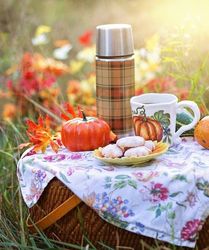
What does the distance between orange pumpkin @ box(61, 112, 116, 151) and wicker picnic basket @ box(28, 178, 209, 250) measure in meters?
0.17

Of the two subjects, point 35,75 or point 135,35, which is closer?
point 35,75

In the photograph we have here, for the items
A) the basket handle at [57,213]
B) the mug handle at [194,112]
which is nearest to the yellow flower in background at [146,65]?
the mug handle at [194,112]

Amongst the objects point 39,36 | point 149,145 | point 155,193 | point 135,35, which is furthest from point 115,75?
point 135,35

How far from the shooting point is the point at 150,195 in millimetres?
1790

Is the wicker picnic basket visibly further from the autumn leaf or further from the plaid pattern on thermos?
the plaid pattern on thermos

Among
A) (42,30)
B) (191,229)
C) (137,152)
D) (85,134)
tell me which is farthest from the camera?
(42,30)

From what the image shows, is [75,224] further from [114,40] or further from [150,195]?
[114,40]

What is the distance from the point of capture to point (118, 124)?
2.20 metres

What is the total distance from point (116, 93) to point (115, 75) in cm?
7

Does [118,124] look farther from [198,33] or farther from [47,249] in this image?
Result: [198,33]

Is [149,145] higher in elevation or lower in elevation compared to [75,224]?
higher

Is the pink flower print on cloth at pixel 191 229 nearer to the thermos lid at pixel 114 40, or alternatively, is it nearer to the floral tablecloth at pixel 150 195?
the floral tablecloth at pixel 150 195

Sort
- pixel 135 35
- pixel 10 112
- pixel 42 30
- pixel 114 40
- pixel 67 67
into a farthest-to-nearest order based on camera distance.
A: pixel 135 35, pixel 67 67, pixel 10 112, pixel 42 30, pixel 114 40

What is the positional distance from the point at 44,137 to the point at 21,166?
0.13 metres
